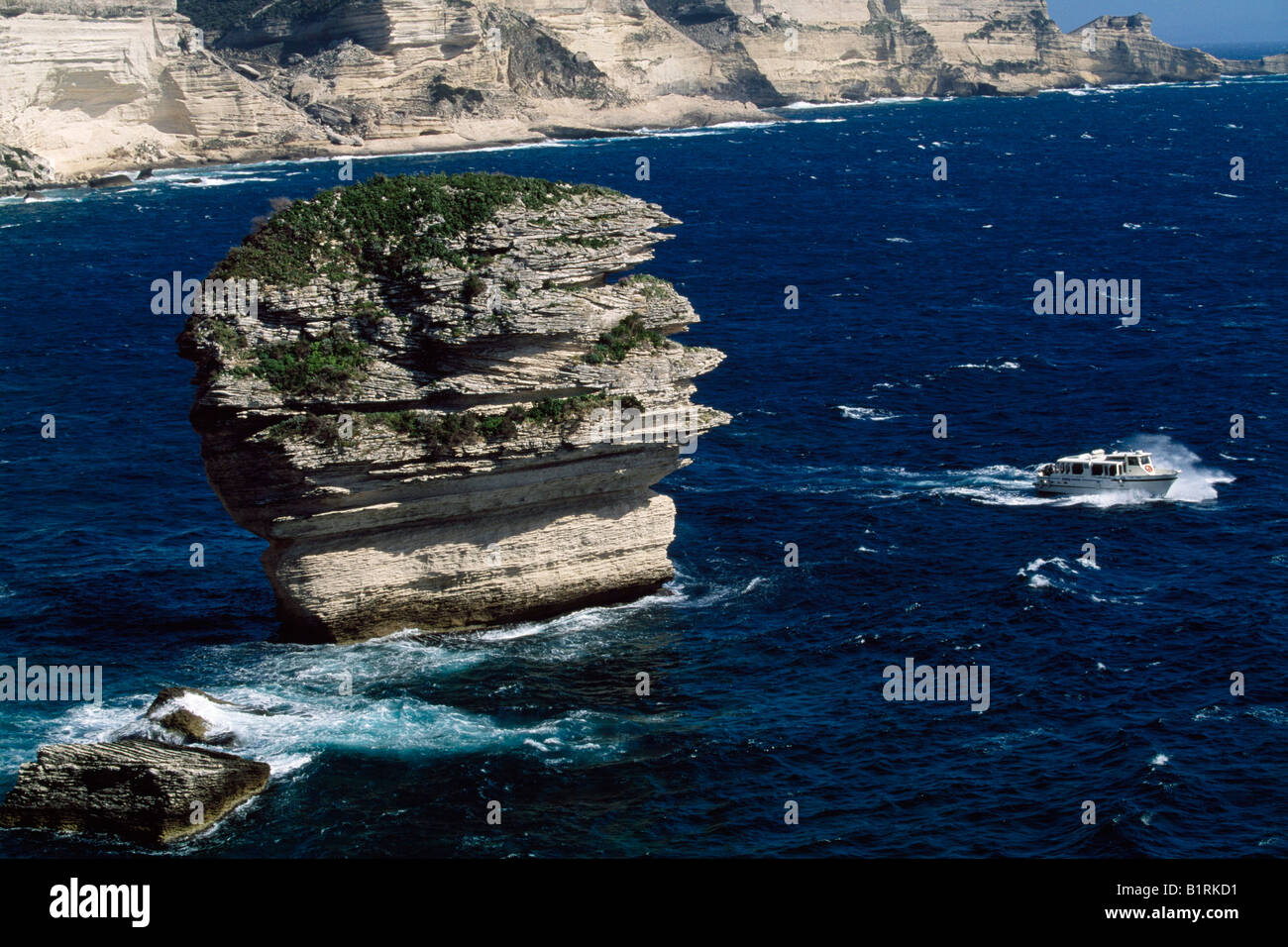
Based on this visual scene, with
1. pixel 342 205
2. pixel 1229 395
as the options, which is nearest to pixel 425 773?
pixel 342 205

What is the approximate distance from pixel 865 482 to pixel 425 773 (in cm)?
2843

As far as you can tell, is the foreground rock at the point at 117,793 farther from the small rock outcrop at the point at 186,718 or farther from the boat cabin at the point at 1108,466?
the boat cabin at the point at 1108,466

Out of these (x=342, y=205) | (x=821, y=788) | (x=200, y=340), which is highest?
(x=342, y=205)

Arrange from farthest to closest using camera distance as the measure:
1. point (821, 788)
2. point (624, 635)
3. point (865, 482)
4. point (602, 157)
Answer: point (602, 157) → point (865, 482) → point (624, 635) → point (821, 788)

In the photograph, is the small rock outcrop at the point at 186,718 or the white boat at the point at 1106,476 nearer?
the small rock outcrop at the point at 186,718

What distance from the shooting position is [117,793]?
3600 centimetres

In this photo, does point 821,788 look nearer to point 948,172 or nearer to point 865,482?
point 865,482

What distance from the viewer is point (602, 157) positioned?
18975 centimetres

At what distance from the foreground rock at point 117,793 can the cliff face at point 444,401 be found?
30.6ft

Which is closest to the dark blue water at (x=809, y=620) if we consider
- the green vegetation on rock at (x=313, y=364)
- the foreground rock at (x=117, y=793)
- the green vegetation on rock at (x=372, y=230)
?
the foreground rock at (x=117, y=793)

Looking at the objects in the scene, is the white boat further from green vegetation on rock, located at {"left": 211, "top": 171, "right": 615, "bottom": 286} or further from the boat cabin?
green vegetation on rock, located at {"left": 211, "top": 171, "right": 615, "bottom": 286}

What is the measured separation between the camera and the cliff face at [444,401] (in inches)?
1711

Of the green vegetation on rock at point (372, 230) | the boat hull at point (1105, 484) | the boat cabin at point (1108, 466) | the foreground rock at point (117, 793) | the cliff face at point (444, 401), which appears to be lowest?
the foreground rock at point (117, 793)

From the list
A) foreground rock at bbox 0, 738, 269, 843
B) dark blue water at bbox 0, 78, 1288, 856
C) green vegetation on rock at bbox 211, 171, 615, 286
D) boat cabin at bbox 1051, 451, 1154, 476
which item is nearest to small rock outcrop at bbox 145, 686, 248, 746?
dark blue water at bbox 0, 78, 1288, 856
